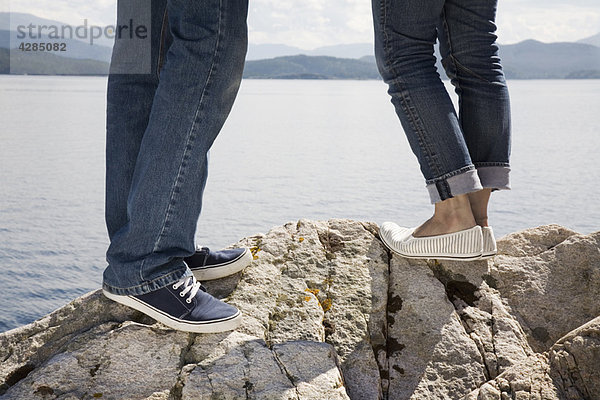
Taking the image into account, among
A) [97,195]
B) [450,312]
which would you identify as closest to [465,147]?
[450,312]

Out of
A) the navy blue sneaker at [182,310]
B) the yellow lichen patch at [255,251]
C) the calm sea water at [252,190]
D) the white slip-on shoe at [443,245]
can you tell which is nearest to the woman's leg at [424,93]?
the white slip-on shoe at [443,245]

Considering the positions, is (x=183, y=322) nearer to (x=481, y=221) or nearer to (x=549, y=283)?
(x=481, y=221)

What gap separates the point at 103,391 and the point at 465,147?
1134 mm

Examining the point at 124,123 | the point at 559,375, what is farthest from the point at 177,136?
the point at 559,375

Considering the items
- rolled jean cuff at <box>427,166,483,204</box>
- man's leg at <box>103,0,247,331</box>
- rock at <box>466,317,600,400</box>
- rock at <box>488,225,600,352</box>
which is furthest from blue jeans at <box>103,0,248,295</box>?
rock at <box>488,225,600,352</box>

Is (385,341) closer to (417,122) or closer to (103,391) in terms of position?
(417,122)

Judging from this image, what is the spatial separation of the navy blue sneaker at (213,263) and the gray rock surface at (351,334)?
0.11 feet

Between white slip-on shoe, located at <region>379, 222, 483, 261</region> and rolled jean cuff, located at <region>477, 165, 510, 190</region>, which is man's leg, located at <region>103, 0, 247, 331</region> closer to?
white slip-on shoe, located at <region>379, 222, 483, 261</region>

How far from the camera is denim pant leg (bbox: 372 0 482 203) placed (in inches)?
62.1

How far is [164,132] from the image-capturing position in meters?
1.33

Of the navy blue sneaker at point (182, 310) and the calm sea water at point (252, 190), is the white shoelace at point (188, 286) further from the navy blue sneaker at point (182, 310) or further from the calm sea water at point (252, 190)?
the calm sea water at point (252, 190)

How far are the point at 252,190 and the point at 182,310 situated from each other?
344 centimetres

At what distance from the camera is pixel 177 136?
133 centimetres

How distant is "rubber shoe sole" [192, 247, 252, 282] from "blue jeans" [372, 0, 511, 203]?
1.95 feet
